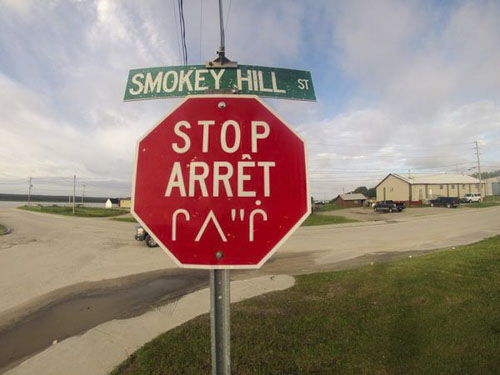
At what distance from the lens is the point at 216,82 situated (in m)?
1.92

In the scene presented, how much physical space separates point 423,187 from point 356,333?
60081 mm

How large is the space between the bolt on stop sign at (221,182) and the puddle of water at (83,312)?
12.5 ft

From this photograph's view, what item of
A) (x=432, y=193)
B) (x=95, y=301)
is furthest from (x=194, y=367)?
(x=432, y=193)

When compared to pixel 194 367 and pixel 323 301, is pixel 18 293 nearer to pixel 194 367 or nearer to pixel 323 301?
pixel 194 367

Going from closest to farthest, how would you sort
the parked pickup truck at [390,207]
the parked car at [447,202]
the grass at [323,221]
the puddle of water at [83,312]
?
the puddle of water at [83,312]
the grass at [323,221]
the parked pickup truck at [390,207]
the parked car at [447,202]

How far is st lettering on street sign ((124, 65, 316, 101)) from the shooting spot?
1.92 m

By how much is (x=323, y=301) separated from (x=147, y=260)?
6610 millimetres

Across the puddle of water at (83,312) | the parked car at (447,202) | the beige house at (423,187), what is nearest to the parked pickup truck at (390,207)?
the parked car at (447,202)

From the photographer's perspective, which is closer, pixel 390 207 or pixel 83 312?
pixel 83 312

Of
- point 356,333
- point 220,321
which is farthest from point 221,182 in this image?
point 356,333

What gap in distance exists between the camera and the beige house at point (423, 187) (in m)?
53.8

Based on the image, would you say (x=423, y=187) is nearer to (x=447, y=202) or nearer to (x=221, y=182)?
(x=447, y=202)

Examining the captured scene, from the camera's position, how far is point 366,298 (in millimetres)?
4910

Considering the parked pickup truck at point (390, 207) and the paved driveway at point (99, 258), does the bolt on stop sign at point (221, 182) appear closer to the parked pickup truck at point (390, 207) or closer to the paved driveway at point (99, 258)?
the paved driveway at point (99, 258)
